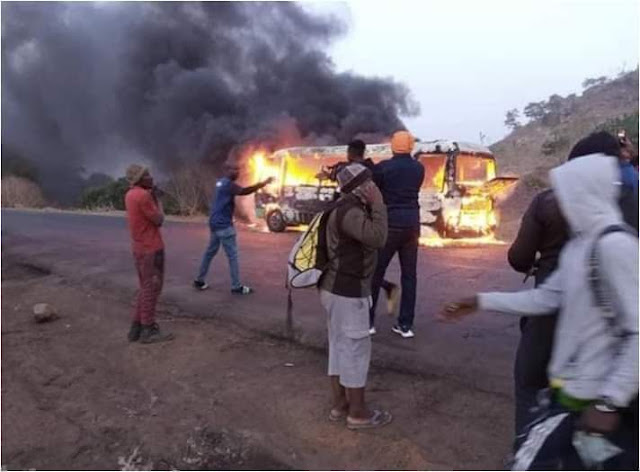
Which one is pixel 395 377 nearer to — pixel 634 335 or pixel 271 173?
pixel 634 335

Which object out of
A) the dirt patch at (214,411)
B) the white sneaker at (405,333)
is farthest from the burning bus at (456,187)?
the white sneaker at (405,333)

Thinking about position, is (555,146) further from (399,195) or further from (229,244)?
(399,195)

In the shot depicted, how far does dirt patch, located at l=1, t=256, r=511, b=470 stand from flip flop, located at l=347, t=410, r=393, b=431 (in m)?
0.04

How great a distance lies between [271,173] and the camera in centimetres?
1761

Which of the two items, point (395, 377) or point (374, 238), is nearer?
point (374, 238)

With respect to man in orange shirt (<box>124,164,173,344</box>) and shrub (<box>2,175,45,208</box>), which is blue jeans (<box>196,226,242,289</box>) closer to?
man in orange shirt (<box>124,164,173,344</box>)

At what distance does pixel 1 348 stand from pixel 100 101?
25.7m

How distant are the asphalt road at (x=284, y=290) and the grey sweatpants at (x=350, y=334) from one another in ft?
3.55

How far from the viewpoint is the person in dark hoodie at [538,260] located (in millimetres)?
2637

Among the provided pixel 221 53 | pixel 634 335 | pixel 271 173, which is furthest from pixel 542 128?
pixel 634 335

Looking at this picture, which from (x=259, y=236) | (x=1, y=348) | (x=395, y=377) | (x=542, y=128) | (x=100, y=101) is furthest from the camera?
(x=542, y=128)

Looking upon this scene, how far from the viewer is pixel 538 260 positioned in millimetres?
2945

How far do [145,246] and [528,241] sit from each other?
155 inches

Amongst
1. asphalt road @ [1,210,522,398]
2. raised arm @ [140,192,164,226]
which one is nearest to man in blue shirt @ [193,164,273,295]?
asphalt road @ [1,210,522,398]
